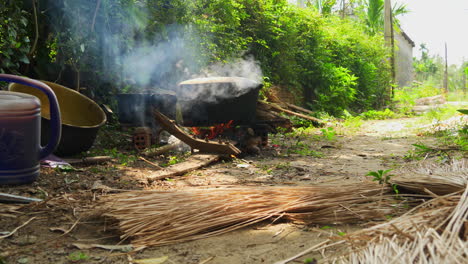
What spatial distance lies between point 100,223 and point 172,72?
5.15 metres

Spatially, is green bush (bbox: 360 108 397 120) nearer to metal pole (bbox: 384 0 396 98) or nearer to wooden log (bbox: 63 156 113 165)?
metal pole (bbox: 384 0 396 98)

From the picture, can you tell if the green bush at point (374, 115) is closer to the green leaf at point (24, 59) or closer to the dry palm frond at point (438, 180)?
the green leaf at point (24, 59)

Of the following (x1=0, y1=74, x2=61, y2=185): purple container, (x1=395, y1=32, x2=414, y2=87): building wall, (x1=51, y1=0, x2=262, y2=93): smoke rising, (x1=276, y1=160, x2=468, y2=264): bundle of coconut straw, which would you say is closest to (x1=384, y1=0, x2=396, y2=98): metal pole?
(x1=395, y1=32, x2=414, y2=87): building wall

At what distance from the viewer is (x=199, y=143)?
472 cm

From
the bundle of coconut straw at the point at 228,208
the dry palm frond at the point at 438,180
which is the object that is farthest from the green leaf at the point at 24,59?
the dry palm frond at the point at 438,180

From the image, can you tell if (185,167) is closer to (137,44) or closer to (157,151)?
(157,151)

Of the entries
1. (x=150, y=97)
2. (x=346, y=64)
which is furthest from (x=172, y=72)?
(x=346, y=64)

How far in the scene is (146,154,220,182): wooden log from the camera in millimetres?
3537

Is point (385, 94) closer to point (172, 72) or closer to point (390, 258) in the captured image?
point (172, 72)

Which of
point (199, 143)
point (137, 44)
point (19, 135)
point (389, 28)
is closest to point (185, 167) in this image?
point (199, 143)

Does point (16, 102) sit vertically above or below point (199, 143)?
above

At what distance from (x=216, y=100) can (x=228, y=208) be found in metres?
3.07

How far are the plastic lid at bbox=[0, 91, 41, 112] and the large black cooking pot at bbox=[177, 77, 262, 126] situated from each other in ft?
8.25

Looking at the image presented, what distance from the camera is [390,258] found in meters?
1.26
